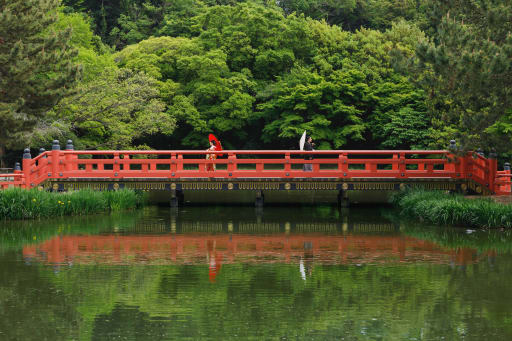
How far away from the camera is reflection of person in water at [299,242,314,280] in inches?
599

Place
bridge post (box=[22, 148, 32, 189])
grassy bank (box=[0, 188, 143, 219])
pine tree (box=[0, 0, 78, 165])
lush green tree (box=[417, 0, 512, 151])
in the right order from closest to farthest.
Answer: lush green tree (box=[417, 0, 512, 151]) → grassy bank (box=[0, 188, 143, 219]) → bridge post (box=[22, 148, 32, 189]) → pine tree (box=[0, 0, 78, 165])

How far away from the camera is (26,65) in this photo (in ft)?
96.6

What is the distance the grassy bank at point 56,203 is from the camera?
24.9 metres

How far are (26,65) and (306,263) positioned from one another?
1682cm

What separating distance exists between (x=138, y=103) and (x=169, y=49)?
39.1ft

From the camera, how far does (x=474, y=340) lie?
1019 cm

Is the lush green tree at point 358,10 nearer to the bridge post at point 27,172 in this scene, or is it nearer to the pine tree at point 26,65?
the pine tree at point 26,65

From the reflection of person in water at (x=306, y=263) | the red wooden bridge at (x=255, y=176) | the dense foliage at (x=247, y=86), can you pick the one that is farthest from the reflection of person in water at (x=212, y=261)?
the dense foliage at (x=247, y=86)

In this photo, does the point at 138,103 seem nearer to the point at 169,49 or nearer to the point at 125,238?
the point at 169,49

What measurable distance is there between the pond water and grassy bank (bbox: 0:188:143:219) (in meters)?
1.45

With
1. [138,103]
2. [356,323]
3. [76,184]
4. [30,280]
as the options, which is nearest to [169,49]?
[138,103]

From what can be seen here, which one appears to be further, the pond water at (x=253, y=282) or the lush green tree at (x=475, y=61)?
the lush green tree at (x=475, y=61)

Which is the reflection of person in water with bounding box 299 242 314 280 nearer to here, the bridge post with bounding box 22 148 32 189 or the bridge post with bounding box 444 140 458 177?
the bridge post with bounding box 444 140 458 177

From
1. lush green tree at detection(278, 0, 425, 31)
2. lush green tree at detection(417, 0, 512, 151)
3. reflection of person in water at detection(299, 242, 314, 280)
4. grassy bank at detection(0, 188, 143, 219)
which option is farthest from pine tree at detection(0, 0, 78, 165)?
lush green tree at detection(278, 0, 425, 31)
